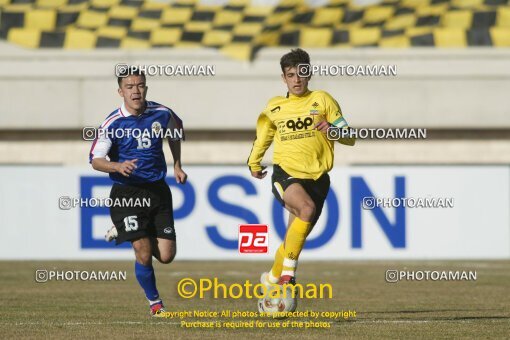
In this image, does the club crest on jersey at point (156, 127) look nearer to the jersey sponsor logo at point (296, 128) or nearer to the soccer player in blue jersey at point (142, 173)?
the soccer player in blue jersey at point (142, 173)

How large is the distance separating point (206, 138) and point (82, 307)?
13.4 meters

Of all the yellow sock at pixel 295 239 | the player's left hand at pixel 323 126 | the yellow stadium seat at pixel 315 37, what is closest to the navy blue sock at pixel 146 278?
the yellow sock at pixel 295 239

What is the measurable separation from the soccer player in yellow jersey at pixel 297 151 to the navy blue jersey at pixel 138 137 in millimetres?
817

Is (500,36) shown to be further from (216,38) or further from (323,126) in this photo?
(323,126)

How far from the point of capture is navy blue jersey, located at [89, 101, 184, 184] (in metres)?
10.2

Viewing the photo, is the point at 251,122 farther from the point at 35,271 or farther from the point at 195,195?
the point at 35,271

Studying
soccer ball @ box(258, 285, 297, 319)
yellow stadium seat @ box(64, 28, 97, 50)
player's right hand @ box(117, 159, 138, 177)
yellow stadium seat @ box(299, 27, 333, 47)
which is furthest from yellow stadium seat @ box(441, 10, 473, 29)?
player's right hand @ box(117, 159, 138, 177)

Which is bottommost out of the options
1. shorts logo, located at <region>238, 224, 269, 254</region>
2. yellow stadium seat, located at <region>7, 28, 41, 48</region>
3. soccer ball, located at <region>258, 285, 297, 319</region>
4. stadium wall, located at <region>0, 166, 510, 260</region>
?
stadium wall, located at <region>0, 166, 510, 260</region>

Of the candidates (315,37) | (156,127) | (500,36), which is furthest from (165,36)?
(156,127)

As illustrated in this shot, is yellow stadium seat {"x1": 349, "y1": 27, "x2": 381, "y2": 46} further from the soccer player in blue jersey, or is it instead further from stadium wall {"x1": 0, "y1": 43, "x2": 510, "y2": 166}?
the soccer player in blue jersey

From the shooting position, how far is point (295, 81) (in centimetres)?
1020

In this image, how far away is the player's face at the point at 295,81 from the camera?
1010 centimetres

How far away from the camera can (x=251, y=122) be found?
80.2 feet

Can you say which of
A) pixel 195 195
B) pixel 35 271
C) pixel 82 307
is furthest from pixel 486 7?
pixel 82 307
